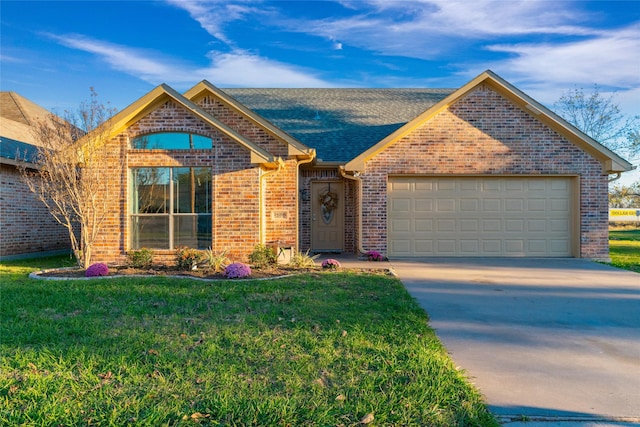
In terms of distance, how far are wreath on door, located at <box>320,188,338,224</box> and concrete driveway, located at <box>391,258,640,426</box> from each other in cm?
440

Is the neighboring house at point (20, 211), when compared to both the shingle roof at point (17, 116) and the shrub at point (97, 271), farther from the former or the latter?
the shrub at point (97, 271)

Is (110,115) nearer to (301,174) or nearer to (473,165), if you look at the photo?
(301,174)

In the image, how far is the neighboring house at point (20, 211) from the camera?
37.1 feet

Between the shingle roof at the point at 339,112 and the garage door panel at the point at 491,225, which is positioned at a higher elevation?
the shingle roof at the point at 339,112

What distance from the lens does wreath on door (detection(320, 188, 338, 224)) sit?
1334 cm

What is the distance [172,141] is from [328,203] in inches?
204

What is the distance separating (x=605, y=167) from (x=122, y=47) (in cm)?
1456

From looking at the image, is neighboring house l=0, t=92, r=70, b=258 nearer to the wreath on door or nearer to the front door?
the front door

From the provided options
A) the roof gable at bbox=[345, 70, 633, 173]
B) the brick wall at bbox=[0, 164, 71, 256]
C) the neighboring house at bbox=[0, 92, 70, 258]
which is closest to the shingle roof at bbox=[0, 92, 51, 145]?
the neighboring house at bbox=[0, 92, 70, 258]

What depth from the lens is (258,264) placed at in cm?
966

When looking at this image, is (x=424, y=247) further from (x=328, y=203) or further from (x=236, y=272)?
(x=236, y=272)

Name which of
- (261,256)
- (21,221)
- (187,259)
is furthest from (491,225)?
(21,221)

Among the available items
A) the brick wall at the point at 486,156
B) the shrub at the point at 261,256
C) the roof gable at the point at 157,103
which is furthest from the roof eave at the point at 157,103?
the brick wall at the point at 486,156

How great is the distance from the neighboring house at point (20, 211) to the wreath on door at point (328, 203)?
785 cm
